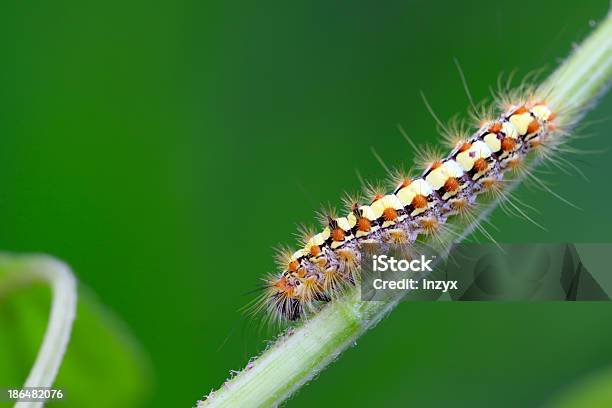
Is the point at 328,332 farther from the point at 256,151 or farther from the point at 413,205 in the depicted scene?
the point at 256,151

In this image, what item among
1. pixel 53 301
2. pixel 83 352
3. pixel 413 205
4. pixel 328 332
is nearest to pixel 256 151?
pixel 413 205

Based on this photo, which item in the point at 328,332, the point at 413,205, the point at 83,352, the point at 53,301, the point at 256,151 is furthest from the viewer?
the point at 256,151

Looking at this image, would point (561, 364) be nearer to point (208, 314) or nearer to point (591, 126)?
point (591, 126)

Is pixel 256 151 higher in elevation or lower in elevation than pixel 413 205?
higher

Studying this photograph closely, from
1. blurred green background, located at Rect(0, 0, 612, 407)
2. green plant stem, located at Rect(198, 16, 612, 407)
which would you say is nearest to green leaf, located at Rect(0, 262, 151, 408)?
green plant stem, located at Rect(198, 16, 612, 407)

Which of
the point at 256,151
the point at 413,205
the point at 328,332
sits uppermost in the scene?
the point at 256,151

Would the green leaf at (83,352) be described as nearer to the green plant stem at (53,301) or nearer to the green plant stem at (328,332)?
the green plant stem at (53,301)
